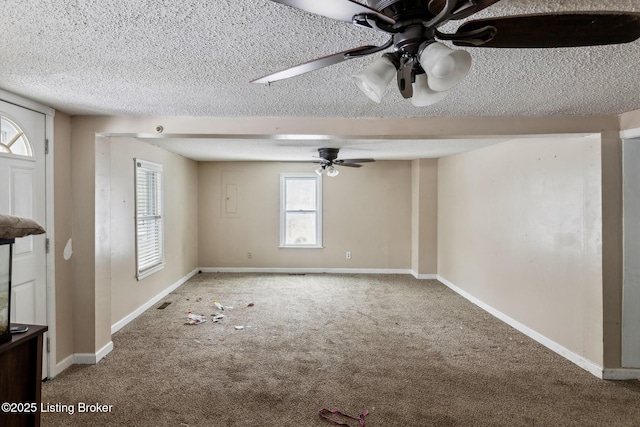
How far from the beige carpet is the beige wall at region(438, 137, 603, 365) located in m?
0.33

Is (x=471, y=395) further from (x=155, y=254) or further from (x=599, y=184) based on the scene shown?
(x=155, y=254)

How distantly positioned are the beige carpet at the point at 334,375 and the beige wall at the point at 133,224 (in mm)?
392

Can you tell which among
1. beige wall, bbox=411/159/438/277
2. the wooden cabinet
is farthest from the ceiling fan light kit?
beige wall, bbox=411/159/438/277

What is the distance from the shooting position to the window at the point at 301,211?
6633 millimetres

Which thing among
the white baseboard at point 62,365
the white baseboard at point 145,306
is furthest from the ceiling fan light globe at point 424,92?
the white baseboard at point 145,306

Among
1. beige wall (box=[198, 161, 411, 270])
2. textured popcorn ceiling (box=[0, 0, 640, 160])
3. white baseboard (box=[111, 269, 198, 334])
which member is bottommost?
white baseboard (box=[111, 269, 198, 334])

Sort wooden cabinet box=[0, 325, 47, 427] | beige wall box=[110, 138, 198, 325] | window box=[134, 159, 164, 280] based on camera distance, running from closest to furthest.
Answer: wooden cabinet box=[0, 325, 47, 427] < beige wall box=[110, 138, 198, 325] < window box=[134, 159, 164, 280]

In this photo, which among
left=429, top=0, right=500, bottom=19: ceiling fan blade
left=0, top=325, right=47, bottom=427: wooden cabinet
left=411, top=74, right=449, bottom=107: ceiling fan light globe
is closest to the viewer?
left=429, top=0, right=500, bottom=19: ceiling fan blade

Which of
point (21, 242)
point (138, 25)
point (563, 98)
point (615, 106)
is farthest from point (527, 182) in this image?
point (21, 242)

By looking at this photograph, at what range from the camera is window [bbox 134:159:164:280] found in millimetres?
4242

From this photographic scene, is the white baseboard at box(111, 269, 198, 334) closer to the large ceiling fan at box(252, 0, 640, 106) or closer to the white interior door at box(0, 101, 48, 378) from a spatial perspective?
Answer: the white interior door at box(0, 101, 48, 378)

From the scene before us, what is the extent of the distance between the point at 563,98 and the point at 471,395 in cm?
219

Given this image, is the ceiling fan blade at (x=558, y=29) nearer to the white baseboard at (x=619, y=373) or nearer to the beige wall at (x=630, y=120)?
the beige wall at (x=630, y=120)

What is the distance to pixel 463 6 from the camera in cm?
89
